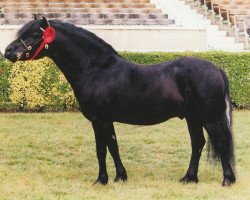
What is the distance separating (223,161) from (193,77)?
3.84 feet

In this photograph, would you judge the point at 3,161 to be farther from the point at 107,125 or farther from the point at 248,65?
the point at 248,65

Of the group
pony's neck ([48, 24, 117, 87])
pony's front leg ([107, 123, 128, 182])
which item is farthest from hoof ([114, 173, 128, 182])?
pony's neck ([48, 24, 117, 87])

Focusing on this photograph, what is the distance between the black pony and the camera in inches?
304

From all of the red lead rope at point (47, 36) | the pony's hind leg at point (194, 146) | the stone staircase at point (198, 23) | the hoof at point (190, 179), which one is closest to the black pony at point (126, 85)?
the red lead rope at point (47, 36)

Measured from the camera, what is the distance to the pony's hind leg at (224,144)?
780cm

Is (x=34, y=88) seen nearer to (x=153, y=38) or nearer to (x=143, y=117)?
(x=153, y=38)

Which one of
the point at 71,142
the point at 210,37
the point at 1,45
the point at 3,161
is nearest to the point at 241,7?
the point at 210,37

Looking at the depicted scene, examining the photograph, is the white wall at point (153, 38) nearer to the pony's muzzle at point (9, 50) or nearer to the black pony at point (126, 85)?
the black pony at point (126, 85)

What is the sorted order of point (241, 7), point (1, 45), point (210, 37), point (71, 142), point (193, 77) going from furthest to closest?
point (241, 7) < point (210, 37) < point (1, 45) < point (71, 142) < point (193, 77)

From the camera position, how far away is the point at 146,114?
784cm

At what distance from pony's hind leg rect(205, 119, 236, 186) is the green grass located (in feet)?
0.53

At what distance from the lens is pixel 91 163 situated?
31.3 ft

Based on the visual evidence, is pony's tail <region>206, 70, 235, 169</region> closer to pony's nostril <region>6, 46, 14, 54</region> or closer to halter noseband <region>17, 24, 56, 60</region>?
halter noseband <region>17, 24, 56, 60</region>

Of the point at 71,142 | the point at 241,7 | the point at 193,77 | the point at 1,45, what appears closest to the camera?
the point at 193,77
